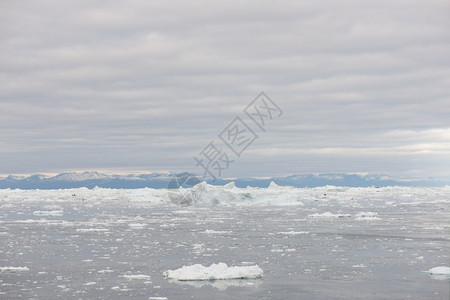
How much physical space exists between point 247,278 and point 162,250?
6.45 m

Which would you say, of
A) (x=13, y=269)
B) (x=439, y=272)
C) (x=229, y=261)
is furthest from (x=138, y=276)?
(x=439, y=272)

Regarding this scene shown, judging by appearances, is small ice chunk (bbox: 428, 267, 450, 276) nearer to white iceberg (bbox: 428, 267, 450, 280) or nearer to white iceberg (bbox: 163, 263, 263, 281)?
white iceberg (bbox: 428, 267, 450, 280)

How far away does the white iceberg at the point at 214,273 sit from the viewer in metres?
14.1

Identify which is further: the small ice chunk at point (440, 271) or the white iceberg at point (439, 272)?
the small ice chunk at point (440, 271)

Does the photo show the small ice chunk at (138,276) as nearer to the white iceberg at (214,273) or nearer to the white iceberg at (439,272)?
the white iceberg at (214,273)

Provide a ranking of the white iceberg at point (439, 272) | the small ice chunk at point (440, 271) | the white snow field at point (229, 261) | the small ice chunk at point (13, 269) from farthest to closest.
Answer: the small ice chunk at point (13, 269), the small ice chunk at point (440, 271), the white iceberg at point (439, 272), the white snow field at point (229, 261)

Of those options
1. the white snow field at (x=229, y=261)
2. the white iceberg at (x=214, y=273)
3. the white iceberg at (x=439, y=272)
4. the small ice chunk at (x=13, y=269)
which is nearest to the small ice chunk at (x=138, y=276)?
the white snow field at (x=229, y=261)

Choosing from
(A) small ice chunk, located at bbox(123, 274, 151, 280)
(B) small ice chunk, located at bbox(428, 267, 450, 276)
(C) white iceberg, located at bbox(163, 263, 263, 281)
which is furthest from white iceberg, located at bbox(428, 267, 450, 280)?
(A) small ice chunk, located at bbox(123, 274, 151, 280)

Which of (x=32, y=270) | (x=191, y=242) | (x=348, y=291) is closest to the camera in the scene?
(x=348, y=291)

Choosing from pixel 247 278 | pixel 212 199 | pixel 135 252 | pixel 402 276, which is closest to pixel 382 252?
pixel 402 276

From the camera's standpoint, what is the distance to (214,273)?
14.2 m

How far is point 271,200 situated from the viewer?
205 ft

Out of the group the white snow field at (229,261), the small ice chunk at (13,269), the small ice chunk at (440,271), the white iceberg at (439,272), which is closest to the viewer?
the white snow field at (229,261)

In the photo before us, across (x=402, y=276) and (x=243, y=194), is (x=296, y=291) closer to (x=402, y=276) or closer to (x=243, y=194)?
(x=402, y=276)
